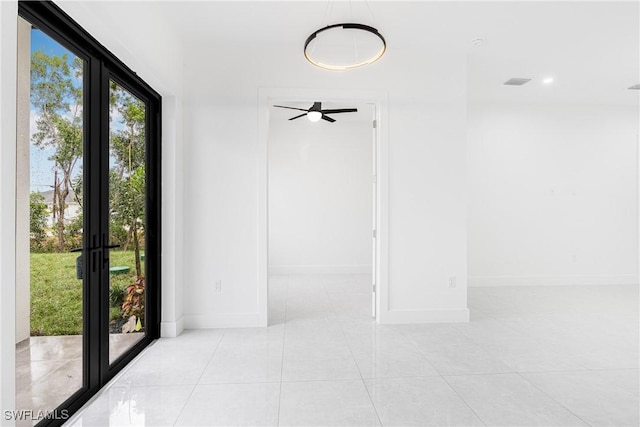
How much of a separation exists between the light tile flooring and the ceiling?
8.34 feet

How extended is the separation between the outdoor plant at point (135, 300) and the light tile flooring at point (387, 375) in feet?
1.14

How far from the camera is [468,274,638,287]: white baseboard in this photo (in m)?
5.42

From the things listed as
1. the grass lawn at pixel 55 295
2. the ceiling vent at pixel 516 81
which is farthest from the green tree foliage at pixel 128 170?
the ceiling vent at pixel 516 81

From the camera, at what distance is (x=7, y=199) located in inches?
50.2

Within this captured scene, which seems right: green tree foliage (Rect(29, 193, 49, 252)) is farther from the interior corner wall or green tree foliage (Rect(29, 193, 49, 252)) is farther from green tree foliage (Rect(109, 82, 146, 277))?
green tree foliage (Rect(109, 82, 146, 277))

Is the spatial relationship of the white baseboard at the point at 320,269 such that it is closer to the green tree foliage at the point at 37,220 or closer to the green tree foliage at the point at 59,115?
the green tree foliage at the point at 59,115

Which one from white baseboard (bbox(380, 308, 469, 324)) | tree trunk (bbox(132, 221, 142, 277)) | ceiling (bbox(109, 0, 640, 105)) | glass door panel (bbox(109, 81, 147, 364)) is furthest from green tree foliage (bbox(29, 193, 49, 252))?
white baseboard (bbox(380, 308, 469, 324))

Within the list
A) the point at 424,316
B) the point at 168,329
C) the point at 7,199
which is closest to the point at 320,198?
the point at 424,316

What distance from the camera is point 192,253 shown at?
135 inches

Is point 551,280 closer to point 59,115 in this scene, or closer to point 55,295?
point 55,295

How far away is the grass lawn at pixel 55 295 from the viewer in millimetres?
1681

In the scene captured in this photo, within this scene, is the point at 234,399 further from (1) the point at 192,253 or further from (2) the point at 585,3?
(2) the point at 585,3

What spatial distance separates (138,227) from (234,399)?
167 cm

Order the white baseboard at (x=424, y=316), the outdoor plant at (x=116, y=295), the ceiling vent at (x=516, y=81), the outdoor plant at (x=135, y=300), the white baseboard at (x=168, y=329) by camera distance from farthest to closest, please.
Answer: the ceiling vent at (x=516, y=81)
the white baseboard at (x=424, y=316)
the white baseboard at (x=168, y=329)
the outdoor plant at (x=135, y=300)
the outdoor plant at (x=116, y=295)
